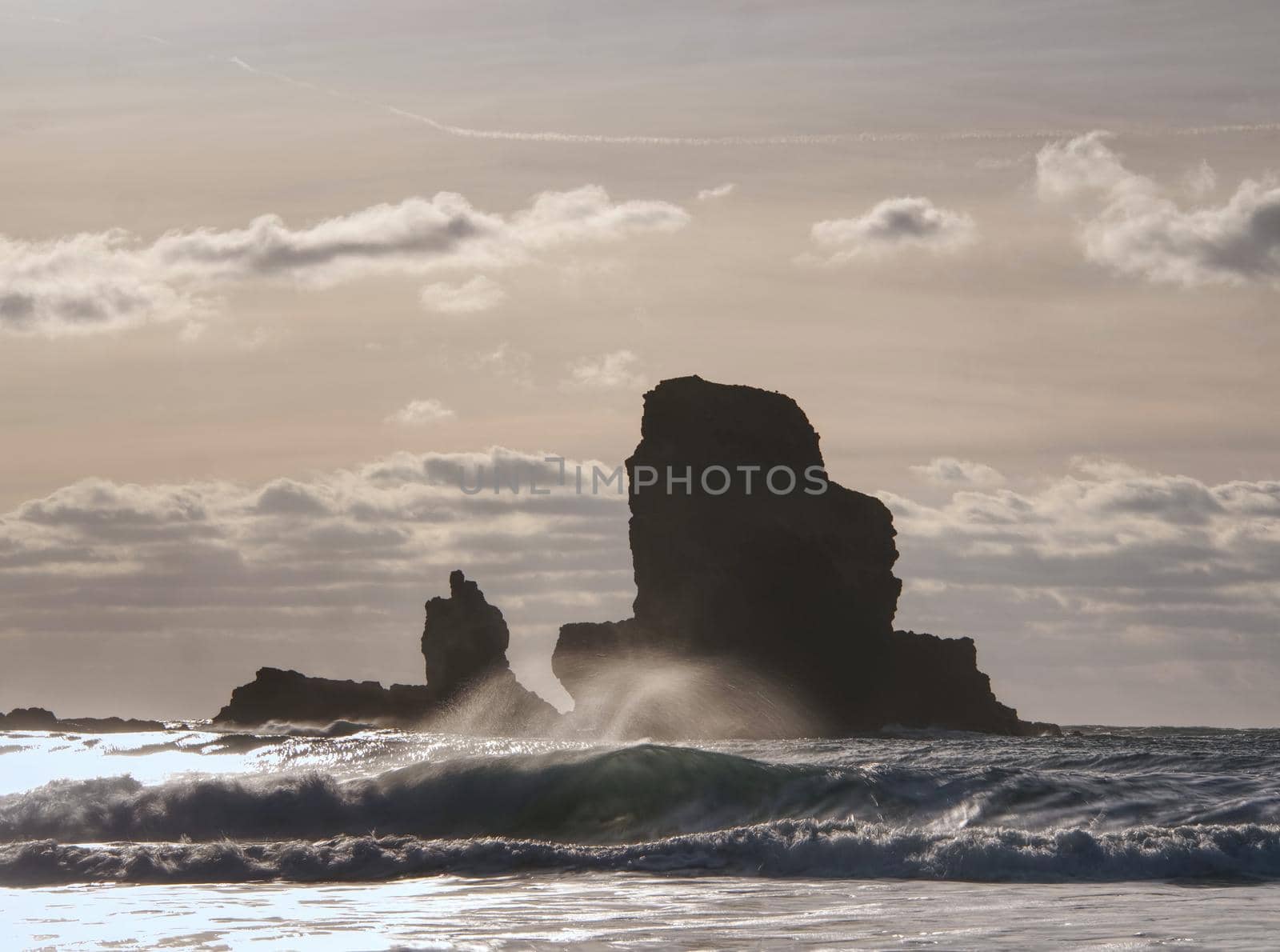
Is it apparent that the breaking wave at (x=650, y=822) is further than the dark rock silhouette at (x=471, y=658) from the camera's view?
No

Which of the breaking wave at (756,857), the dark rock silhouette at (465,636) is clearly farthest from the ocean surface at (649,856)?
the dark rock silhouette at (465,636)

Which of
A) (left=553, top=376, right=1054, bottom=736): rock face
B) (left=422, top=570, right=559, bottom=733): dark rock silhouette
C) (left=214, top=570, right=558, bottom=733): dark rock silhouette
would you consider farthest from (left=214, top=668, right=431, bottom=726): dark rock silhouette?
(left=553, top=376, right=1054, bottom=736): rock face

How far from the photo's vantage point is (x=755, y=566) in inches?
4075

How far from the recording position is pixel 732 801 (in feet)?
Answer: 92.1

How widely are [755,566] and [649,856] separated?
7992 cm

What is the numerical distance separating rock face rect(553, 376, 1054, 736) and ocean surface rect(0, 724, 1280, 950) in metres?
66.2

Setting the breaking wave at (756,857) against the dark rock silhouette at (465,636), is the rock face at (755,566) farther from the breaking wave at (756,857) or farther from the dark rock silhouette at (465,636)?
the breaking wave at (756,857)

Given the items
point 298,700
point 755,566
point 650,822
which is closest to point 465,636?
point 755,566

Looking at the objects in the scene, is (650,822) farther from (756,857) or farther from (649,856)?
(756,857)

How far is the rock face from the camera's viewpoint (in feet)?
335

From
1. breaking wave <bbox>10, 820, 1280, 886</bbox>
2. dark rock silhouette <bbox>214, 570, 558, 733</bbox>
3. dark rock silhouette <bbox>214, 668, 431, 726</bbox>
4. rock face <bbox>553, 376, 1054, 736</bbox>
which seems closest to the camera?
breaking wave <bbox>10, 820, 1280, 886</bbox>

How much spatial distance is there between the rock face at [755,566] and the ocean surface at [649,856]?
66.2m

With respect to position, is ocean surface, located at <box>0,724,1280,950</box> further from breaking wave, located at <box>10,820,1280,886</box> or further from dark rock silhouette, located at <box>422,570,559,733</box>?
dark rock silhouette, located at <box>422,570,559,733</box>

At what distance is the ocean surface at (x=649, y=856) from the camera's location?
17.6 meters
